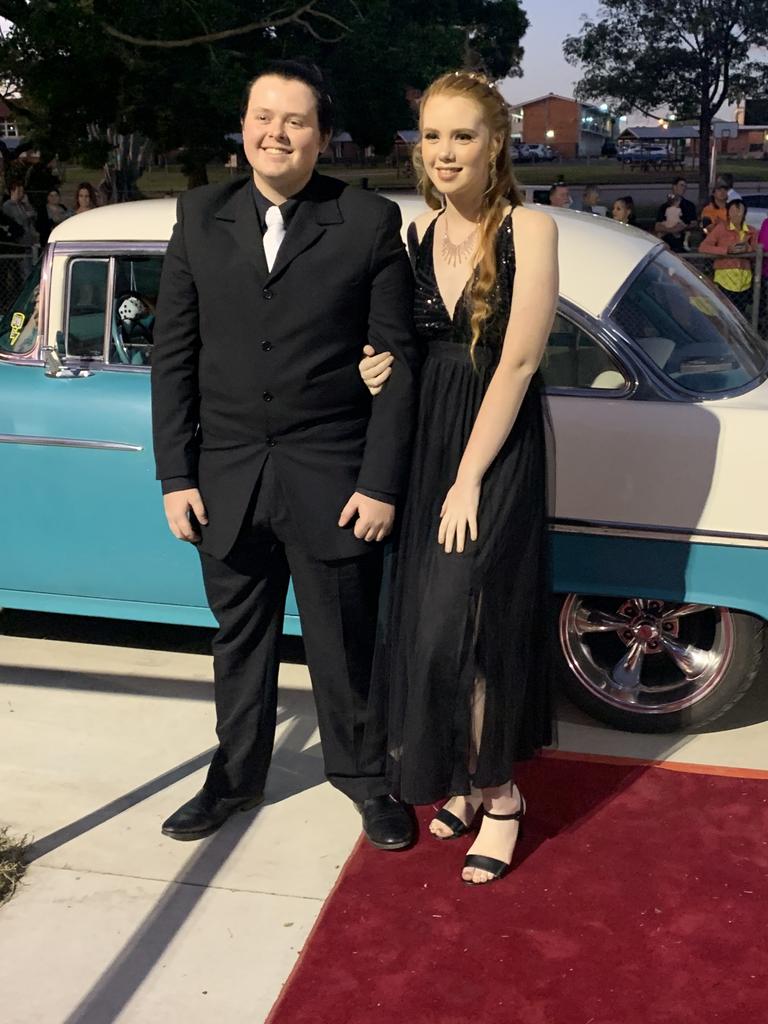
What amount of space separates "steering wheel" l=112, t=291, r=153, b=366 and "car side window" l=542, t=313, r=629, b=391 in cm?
152

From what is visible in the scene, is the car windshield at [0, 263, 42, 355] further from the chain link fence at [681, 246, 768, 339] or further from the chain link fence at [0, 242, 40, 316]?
the chain link fence at [681, 246, 768, 339]

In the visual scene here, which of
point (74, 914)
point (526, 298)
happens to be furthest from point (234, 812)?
point (526, 298)

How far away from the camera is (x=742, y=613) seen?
159 inches

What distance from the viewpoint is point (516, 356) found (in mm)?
3018

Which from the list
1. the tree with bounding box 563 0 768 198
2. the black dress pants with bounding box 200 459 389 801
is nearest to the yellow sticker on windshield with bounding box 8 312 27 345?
the black dress pants with bounding box 200 459 389 801

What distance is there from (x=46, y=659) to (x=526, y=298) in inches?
113

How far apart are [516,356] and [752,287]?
26.1 ft

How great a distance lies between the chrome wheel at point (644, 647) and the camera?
4160 mm

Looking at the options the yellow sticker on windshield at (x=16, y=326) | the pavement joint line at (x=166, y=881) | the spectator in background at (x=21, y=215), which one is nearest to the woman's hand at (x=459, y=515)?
the pavement joint line at (x=166, y=881)

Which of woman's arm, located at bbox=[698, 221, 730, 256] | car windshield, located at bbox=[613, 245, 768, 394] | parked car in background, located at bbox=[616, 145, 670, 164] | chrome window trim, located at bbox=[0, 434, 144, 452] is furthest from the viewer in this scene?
parked car in background, located at bbox=[616, 145, 670, 164]

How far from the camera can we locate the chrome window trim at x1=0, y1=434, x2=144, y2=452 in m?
4.31

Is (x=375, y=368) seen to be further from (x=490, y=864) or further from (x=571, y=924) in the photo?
(x=571, y=924)

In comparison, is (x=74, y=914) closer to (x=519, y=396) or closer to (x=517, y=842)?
(x=517, y=842)

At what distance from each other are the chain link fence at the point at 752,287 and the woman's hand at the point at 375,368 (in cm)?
734
